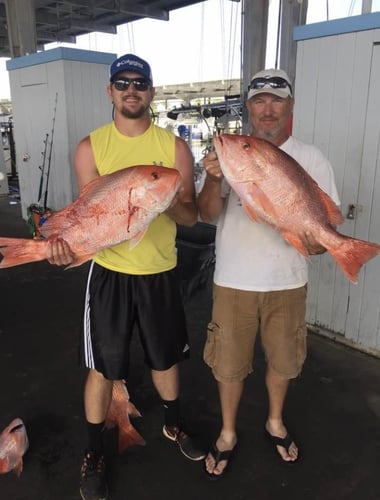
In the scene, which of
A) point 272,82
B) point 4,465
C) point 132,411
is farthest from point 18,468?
point 272,82

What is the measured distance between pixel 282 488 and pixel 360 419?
2.38 ft

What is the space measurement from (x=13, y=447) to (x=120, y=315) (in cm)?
89

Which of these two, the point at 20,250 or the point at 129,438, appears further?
the point at 129,438

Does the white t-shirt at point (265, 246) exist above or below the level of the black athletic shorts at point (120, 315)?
above

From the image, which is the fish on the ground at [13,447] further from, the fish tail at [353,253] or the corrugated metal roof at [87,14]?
the corrugated metal roof at [87,14]

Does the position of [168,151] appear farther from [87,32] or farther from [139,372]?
[87,32]

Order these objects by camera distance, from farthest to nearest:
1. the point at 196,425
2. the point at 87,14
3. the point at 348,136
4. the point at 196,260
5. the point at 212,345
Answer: the point at 87,14, the point at 196,260, the point at 348,136, the point at 196,425, the point at 212,345

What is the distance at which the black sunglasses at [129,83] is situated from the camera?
1746 millimetres

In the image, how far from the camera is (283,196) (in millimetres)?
1521

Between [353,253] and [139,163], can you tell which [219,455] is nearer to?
[353,253]

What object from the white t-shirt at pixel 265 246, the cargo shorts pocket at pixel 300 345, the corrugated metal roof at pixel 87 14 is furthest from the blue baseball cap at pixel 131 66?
the corrugated metal roof at pixel 87 14

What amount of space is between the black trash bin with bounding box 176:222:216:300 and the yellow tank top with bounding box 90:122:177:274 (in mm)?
2057

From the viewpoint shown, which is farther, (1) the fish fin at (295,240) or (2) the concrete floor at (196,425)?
(2) the concrete floor at (196,425)

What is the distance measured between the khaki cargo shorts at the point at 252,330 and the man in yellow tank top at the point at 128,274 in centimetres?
20
